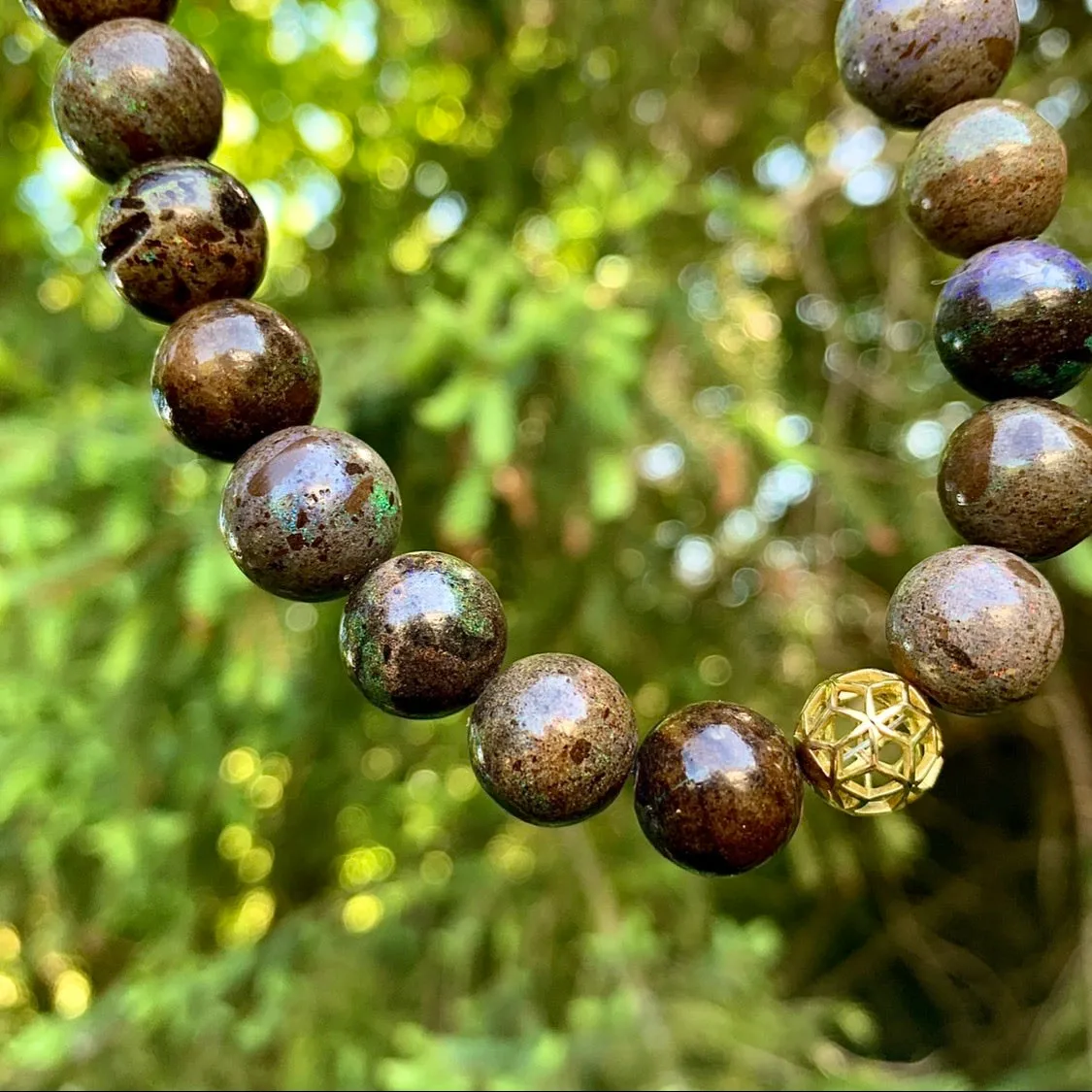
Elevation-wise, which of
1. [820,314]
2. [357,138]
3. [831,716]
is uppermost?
[357,138]

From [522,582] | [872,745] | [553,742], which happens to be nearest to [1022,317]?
[872,745]

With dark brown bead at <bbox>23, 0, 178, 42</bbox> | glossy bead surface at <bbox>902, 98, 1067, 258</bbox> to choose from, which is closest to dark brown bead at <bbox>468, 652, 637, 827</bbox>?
glossy bead surface at <bbox>902, 98, 1067, 258</bbox>

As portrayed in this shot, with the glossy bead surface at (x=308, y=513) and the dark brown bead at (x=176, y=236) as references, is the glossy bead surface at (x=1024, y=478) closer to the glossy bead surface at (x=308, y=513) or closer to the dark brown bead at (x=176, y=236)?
the glossy bead surface at (x=308, y=513)

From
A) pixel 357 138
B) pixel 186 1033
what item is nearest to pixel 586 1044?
pixel 186 1033

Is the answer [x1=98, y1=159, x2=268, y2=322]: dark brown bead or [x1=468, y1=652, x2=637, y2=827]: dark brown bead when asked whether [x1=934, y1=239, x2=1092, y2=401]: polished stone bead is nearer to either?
[x1=468, y1=652, x2=637, y2=827]: dark brown bead

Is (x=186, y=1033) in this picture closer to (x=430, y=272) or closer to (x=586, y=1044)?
(x=586, y=1044)
